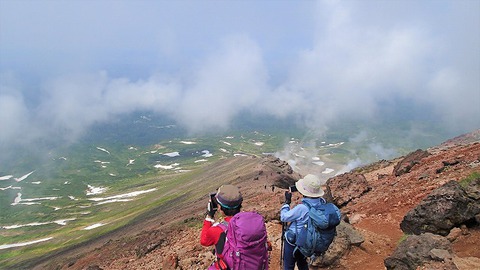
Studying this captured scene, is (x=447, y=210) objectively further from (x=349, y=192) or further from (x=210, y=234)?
(x=349, y=192)

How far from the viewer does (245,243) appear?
7.26 meters

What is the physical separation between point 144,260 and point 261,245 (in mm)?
20746

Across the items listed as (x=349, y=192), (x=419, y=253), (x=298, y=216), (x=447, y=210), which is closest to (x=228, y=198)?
(x=298, y=216)

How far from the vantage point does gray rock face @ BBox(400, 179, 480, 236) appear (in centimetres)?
1396

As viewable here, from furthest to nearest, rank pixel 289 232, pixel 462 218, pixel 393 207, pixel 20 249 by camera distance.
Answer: pixel 20 249, pixel 393 207, pixel 462 218, pixel 289 232

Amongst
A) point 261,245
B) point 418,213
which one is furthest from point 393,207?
point 261,245

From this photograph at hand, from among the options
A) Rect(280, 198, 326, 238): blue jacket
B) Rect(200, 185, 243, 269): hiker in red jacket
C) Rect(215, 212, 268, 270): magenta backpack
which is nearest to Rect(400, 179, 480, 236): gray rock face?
Rect(280, 198, 326, 238): blue jacket

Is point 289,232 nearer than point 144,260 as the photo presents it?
Yes

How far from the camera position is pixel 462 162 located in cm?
2558

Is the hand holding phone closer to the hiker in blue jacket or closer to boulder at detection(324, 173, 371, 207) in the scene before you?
the hiker in blue jacket

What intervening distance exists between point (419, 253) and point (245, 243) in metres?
7.11

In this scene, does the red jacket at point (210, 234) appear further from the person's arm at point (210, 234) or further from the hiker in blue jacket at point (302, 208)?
the hiker in blue jacket at point (302, 208)

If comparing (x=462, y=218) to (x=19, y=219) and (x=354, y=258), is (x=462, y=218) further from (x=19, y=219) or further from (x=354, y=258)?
(x=19, y=219)

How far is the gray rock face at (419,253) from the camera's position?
10611 millimetres
